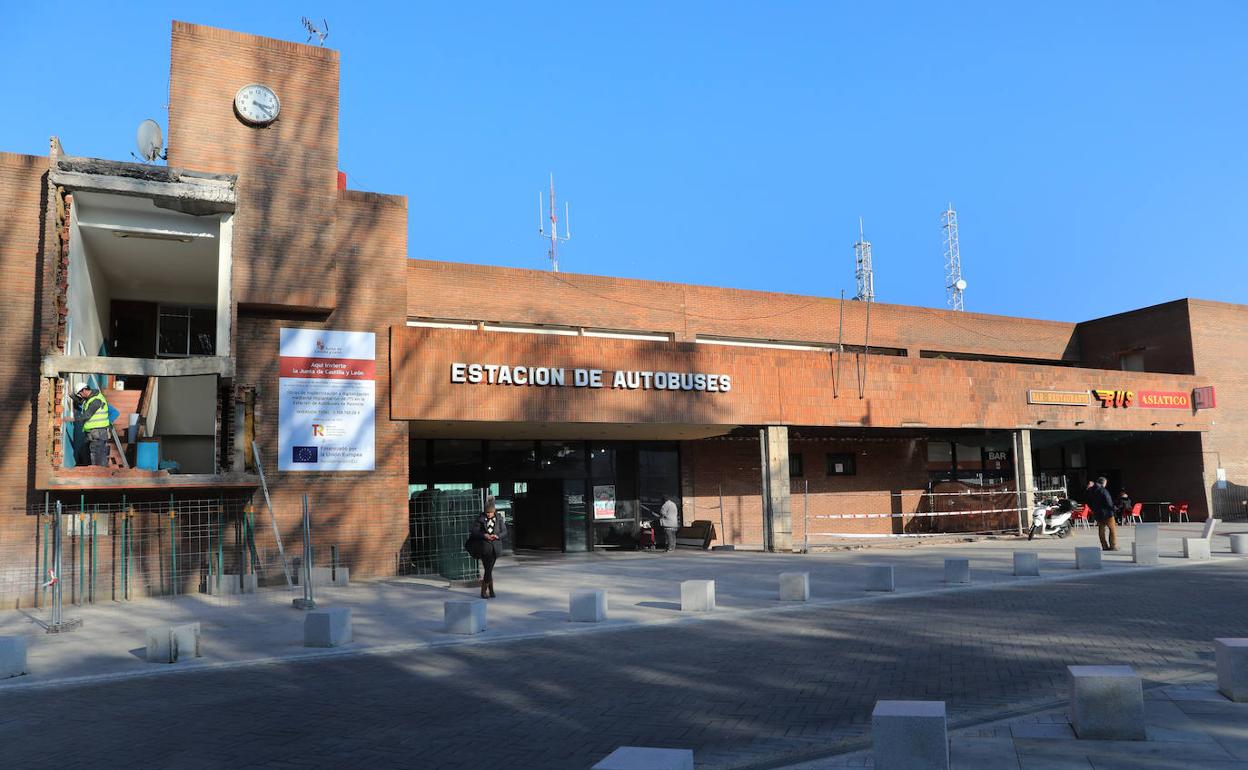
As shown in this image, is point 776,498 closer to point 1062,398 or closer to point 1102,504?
point 1102,504

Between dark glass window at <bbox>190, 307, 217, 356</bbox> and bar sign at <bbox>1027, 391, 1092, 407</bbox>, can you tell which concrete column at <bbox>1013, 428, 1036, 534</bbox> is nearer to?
bar sign at <bbox>1027, 391, 1092, 407</bbox>

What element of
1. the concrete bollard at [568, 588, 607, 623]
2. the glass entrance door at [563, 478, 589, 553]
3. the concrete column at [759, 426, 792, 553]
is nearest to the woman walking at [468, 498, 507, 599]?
the concrete bollard at [568, 588, 607, 623]

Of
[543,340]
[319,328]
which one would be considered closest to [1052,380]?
[543,340]

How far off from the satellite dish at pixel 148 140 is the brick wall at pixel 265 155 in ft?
1.57

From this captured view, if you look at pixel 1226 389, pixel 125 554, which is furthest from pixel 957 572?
pixel 1226 389

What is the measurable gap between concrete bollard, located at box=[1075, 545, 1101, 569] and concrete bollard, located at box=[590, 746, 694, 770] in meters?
15.4

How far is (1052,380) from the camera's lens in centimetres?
2916

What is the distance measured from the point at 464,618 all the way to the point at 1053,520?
21.0m

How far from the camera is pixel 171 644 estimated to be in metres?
10.4

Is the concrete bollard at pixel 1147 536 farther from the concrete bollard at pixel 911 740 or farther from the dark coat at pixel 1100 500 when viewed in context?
the concrete bollard at pixel 911 740

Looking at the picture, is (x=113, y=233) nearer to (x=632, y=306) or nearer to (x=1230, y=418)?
(x=632, y=306)

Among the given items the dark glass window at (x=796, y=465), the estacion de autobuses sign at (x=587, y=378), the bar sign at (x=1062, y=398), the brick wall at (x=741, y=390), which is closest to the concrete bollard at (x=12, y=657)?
the brick wall at (x=741, y=390)

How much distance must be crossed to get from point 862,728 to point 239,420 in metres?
14.4

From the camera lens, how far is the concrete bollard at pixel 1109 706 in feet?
20.1
